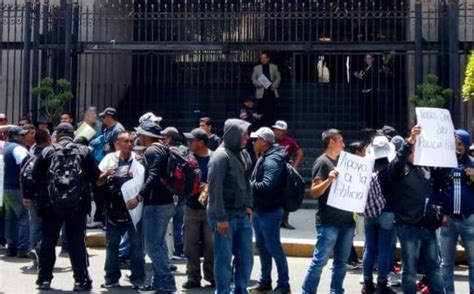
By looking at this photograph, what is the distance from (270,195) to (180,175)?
3.30ft

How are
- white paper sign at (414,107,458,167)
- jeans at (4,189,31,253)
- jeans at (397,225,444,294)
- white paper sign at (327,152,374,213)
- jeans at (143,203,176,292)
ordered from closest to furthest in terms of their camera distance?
white paper sign at (414,107,458,167)
jeans at (397,225,444,294)
white paper sign at (327,152,374,213)
jeans at (143,203,176,292)
jeans at (4,189,31,253)

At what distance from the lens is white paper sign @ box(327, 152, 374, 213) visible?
336 inches

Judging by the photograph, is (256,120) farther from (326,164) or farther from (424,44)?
(326,164)

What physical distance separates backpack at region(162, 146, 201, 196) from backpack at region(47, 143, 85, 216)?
3.37ft

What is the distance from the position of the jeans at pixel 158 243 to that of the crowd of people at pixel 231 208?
0.01 meters

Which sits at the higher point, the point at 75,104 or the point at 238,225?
the point at 75,104

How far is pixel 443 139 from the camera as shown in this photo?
835 centimetres

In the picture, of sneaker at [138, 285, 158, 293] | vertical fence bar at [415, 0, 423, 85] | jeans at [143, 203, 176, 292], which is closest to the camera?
jeans at [143, 203, 176, 292]

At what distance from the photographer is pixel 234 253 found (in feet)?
28.7

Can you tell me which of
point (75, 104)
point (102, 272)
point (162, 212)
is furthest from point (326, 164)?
point (75, 104)

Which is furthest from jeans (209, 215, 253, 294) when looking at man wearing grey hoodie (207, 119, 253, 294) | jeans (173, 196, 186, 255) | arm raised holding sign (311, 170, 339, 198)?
jeans (173, 196, 186, 255)

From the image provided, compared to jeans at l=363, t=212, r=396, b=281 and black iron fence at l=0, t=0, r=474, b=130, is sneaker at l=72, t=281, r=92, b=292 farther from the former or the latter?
black iron fence at l=0, t=0, r=474, b=130

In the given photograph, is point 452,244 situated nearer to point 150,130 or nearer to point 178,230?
point 150,130

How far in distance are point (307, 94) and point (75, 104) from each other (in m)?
5.19
